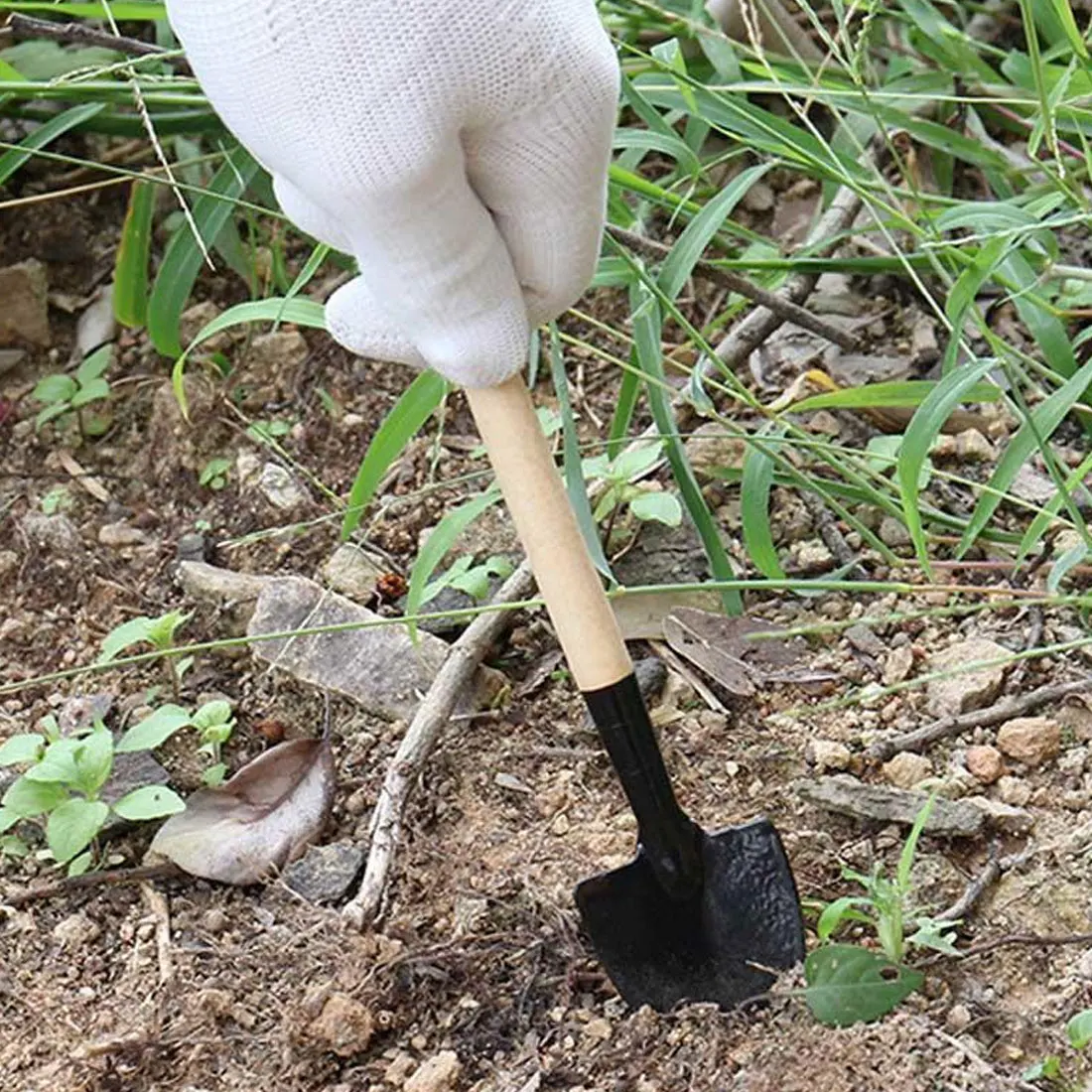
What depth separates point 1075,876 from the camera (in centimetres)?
138

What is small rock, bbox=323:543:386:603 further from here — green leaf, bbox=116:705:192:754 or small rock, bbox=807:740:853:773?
small rock, bbox=807:740:853:773

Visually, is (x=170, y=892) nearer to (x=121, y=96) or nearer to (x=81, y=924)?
(x=81, y=924)

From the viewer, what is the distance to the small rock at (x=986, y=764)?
1479 millimetres

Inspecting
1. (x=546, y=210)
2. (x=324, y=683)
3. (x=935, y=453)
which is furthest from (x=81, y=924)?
(x=935, y=453)

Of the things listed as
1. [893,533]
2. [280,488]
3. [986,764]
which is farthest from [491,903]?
[280,488]

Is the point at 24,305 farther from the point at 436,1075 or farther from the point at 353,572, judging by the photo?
the point at 436,1075

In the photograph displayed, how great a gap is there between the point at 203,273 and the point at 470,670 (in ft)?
2.59

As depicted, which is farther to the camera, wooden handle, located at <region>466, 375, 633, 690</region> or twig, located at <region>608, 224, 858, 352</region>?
twig, located at <region>608, 224, 858, 352</region>

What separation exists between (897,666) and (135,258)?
0.91 meters

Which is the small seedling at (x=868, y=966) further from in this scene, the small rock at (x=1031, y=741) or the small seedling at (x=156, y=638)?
the small seedling at (x=156, y=638)

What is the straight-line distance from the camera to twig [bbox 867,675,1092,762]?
1520mm

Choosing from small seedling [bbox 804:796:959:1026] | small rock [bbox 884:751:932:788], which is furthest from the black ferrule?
small rock [bbox 884:751:932:788]

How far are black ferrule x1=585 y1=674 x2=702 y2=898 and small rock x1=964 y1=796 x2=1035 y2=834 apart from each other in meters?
0.23

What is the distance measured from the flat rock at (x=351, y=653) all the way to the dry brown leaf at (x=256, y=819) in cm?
7
